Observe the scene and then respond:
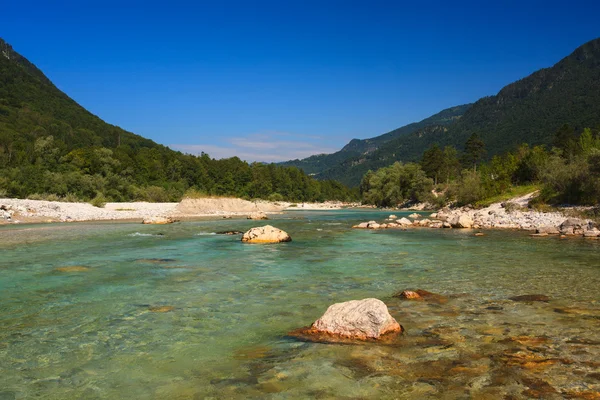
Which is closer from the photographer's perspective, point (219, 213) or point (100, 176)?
point (219, 213)

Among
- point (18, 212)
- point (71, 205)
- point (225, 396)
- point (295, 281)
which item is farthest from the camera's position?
point (71, 205)

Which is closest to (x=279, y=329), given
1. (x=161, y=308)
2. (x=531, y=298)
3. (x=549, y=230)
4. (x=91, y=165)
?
(x=161, y=308)

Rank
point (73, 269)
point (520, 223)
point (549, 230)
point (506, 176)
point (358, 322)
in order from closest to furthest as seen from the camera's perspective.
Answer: point (358, 322)
point (73, 269)
point (549, 230)
point (520, 223)
point (506, 176)

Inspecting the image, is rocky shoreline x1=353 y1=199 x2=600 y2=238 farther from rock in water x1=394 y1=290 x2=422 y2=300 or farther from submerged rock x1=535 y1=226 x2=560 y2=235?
rock in water x1=394 y1=290 x2=422 y2=300

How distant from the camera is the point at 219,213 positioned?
197 feet

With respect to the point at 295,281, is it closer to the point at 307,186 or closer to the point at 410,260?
the point at 410,260

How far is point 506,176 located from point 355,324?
217 feet

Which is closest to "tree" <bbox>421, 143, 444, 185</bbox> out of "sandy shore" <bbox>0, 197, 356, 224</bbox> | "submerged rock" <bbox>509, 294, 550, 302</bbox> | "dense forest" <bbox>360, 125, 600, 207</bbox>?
"dense forest" <bbox>360, 125, 600, 207</bbox>

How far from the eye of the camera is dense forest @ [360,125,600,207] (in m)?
36.4

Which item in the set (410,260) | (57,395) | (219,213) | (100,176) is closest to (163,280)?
(57,395)

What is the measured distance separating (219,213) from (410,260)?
153ft

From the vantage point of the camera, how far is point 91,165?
3105 inches

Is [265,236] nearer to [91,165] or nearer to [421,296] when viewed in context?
[421,296]

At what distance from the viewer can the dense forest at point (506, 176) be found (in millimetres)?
36375
